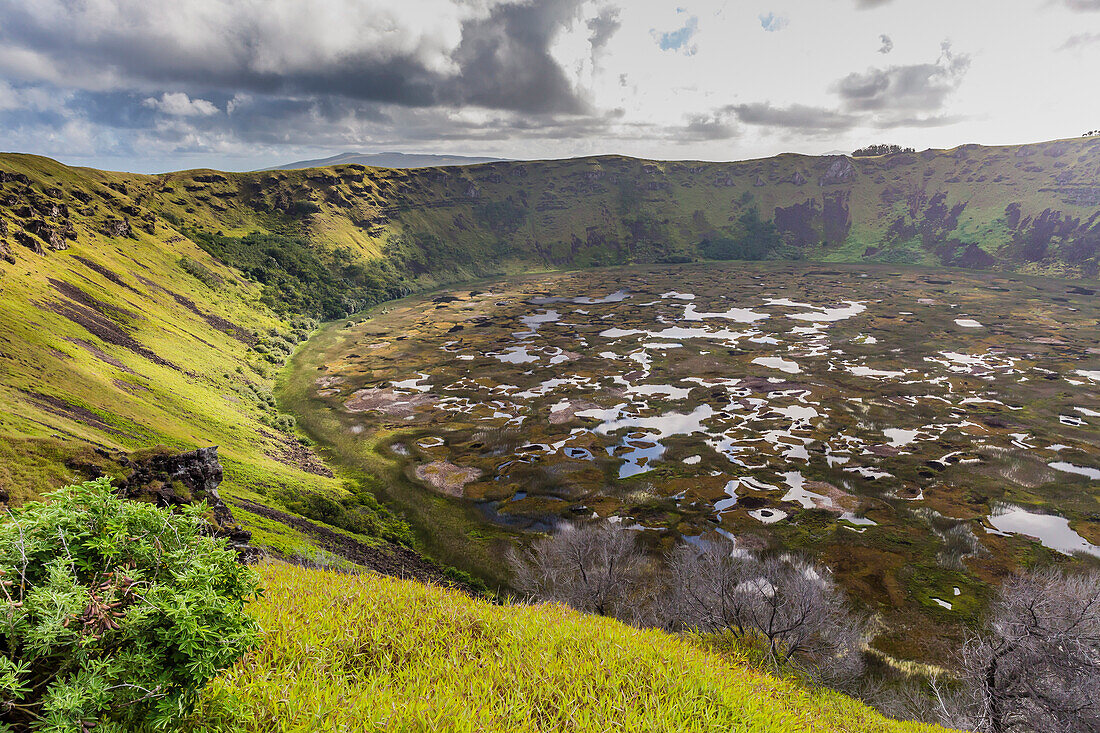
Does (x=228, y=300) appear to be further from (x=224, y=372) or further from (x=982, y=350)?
(x=982, y=350)

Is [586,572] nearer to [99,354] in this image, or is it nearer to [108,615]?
[108,615]

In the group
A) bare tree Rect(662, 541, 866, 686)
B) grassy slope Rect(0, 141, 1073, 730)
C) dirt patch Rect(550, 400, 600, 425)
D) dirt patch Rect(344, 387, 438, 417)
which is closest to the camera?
grassy slope Rect(0, 141, 1073, 730)

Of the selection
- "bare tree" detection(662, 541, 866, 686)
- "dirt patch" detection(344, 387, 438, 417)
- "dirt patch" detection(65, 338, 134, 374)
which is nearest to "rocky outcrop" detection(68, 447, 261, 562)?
"bare tree" detection(662, 541, 866, 686)

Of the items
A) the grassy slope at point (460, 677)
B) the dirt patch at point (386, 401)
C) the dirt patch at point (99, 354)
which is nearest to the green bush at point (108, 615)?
the grassy slope at point (460, 677)

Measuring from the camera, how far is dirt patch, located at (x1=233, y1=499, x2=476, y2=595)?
47875 mm

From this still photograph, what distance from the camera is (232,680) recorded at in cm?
824

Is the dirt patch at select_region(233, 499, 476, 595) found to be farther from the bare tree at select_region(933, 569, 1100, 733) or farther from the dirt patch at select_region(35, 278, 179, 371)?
the dirt patch at select_region(35, 278, 179, 371)

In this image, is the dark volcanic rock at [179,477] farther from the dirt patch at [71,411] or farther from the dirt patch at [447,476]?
the dirt patch at [447,476]

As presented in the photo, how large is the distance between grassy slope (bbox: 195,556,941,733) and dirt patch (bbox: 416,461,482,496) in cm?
5952

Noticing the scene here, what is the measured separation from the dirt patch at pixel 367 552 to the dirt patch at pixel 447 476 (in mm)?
15280

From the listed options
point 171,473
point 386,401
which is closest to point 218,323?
point 386,401

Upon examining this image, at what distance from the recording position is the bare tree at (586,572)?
1553 inches

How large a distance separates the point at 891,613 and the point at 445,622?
52703 mm

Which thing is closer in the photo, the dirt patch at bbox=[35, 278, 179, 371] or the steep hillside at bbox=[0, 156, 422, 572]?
the steep hillside at bbox=[0, 156, 422, 572]
